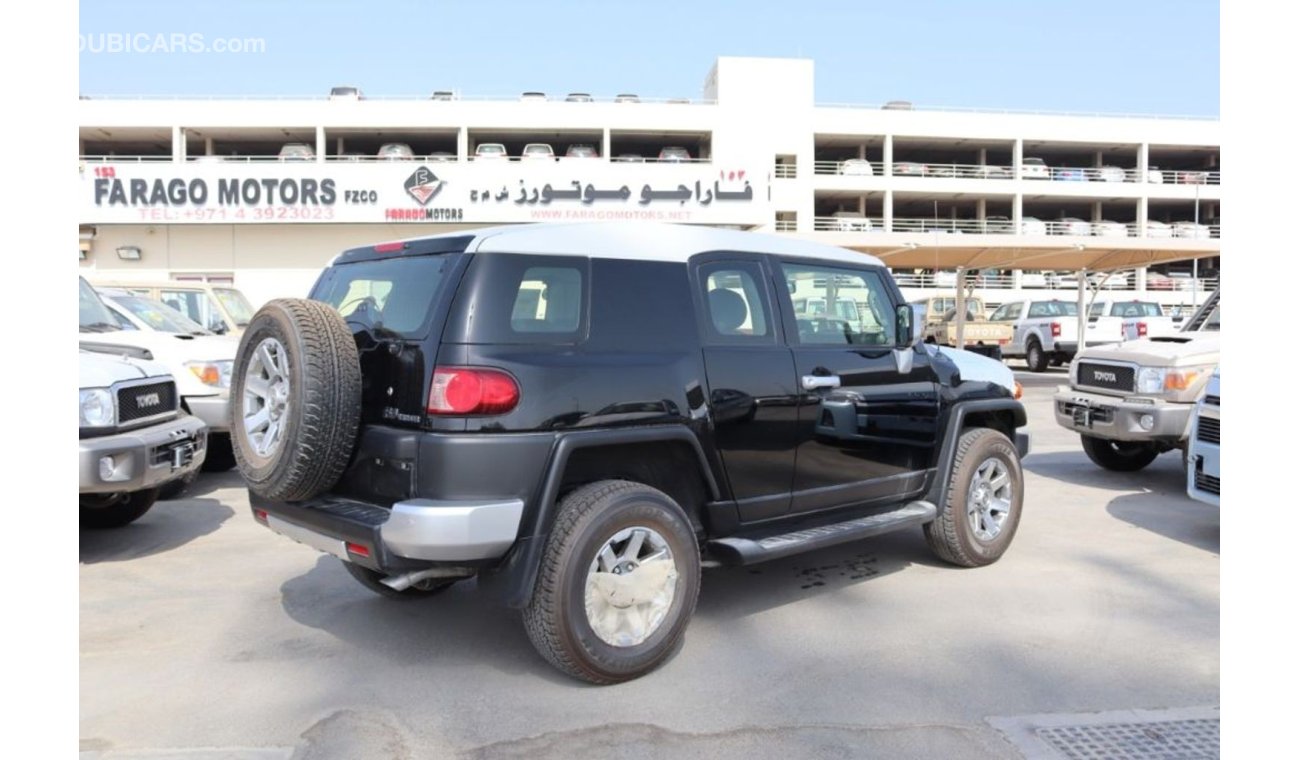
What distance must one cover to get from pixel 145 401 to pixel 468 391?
350 centimetres

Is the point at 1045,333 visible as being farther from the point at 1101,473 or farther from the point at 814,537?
the point at 814,537

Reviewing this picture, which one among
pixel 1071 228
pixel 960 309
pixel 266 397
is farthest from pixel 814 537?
pixel 1071 228

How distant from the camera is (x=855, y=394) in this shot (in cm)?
491

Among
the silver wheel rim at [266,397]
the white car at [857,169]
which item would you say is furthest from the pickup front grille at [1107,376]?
the white car at [857,169]

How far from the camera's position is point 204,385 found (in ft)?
26.5

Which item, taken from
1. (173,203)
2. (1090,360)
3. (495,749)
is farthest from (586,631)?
(173,203)

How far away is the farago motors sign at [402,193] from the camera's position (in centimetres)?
2808

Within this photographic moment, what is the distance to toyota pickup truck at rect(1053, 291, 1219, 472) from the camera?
26.1 ft

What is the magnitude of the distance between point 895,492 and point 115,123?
38.4m

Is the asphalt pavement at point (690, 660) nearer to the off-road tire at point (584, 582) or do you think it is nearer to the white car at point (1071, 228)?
the off-road tire at point (584, 582)

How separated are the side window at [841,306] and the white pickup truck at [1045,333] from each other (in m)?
19.2

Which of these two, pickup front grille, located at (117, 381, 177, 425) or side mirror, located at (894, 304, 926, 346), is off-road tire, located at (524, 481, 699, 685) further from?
pickup front grille, located at (117, 381, 177, 425)

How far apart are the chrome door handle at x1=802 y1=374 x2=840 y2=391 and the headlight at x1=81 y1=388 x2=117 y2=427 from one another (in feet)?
13.6

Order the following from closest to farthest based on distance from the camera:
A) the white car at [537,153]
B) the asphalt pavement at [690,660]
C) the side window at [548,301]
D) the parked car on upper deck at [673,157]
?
the asphalt pavement at [690,660] → the side window at [548,301] → the white car at [537,153] → the parked car on upper deck at [673,157]
